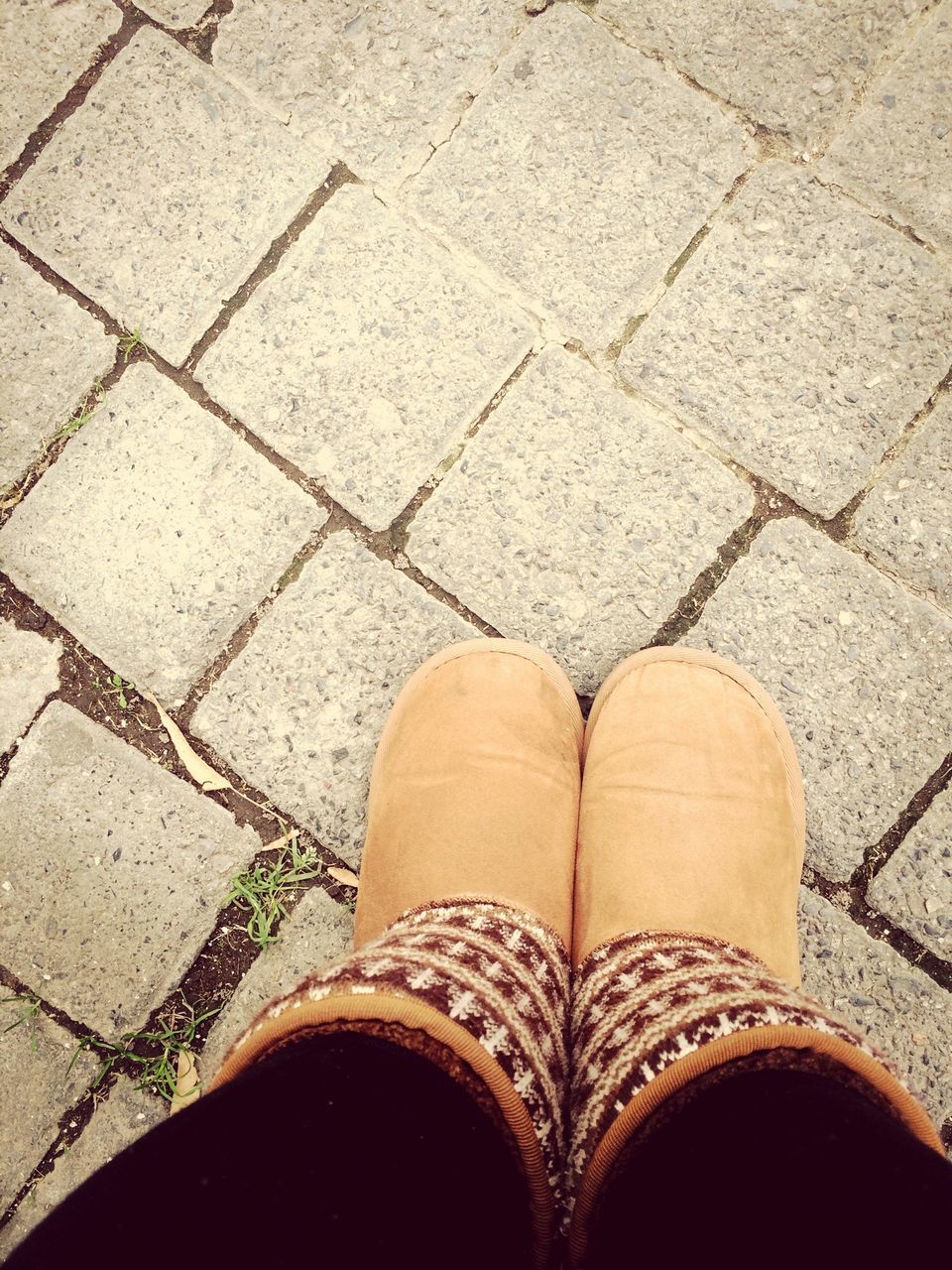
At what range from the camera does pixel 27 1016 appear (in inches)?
56.6

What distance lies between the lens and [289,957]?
143 centimetres

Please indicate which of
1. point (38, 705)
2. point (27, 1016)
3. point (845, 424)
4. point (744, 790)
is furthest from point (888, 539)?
point (27, 1016)

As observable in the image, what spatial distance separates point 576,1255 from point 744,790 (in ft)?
2.31

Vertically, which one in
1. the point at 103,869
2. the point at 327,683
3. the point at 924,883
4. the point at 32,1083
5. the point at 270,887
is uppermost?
Result: the point at 924,883

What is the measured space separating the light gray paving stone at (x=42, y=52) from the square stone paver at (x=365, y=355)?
0.53m

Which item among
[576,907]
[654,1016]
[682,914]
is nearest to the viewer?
[654,1016]

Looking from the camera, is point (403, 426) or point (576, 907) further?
point (403, 426)

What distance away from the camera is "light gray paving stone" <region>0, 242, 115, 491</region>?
4.92 ft

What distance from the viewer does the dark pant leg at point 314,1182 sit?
0.69 metres

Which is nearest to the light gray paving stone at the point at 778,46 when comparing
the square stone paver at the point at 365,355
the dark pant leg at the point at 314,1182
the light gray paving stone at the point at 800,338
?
the light gray paving stone at the point at 800,338

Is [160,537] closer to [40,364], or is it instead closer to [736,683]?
[40,364]

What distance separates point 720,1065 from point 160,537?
3.97ft

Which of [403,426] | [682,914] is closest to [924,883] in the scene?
[682,914]

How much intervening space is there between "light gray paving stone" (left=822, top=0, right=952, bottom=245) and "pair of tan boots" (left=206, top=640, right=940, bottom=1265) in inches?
34.9
